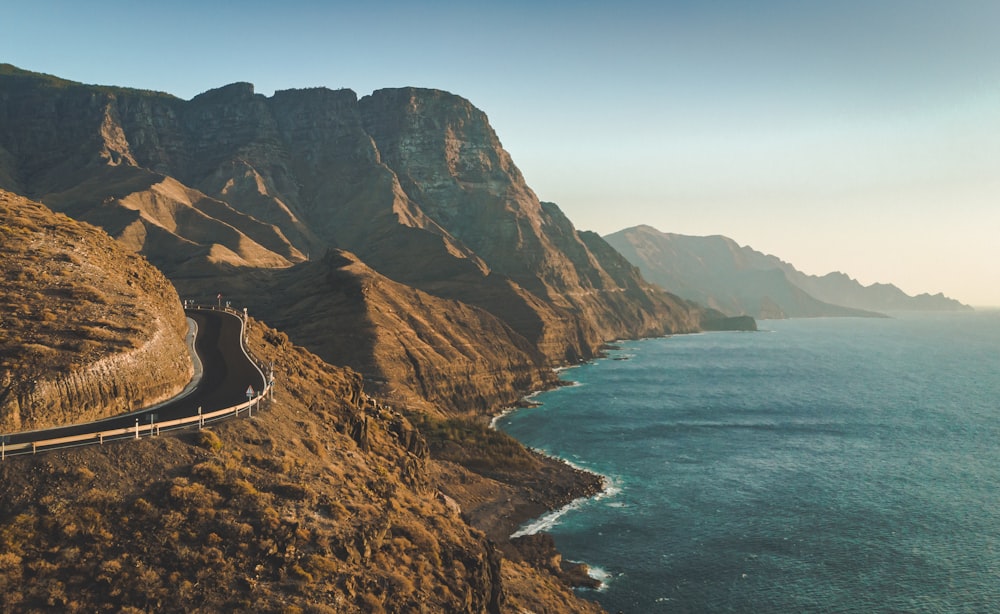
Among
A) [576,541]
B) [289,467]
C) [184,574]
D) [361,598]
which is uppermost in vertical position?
[289,467]

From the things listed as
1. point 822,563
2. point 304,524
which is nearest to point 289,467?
point 304,524

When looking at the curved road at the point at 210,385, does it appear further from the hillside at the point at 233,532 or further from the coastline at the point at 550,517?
the coastline at the point at 550,517

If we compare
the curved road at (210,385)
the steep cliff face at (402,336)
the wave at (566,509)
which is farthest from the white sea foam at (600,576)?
the steep cliff face at (402,336)

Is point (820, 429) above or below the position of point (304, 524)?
below

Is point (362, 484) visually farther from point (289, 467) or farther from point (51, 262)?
point (51, 262)

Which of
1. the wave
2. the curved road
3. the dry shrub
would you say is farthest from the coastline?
the dry shrub

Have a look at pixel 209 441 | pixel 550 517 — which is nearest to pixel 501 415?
pixel 550 517
